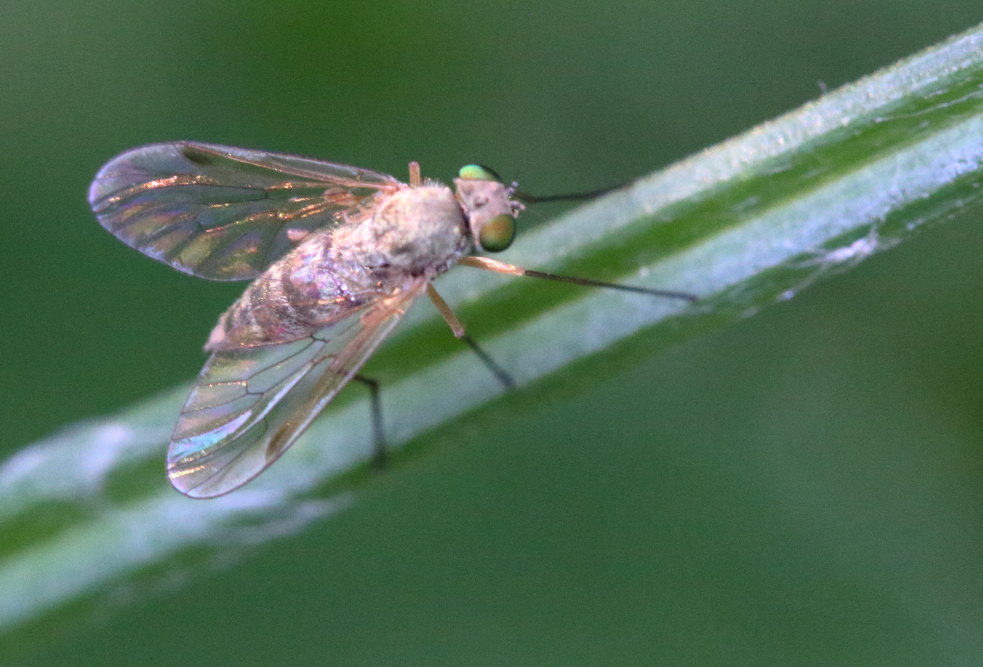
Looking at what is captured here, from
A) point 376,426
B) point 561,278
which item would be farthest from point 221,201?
point 561,278

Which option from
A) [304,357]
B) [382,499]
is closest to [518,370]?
[304,357]

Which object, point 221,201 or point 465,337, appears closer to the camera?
point 465,337

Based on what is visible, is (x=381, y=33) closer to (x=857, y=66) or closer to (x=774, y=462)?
(x=857, y=66)

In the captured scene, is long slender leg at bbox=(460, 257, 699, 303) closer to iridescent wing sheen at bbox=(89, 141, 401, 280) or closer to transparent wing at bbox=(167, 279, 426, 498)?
transparent wing at bbox=(167, 279, 426, 498)

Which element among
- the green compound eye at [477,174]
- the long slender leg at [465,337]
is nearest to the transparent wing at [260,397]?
the long slender leg at [465,337]

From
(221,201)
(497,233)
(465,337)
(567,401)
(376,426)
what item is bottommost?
(567,401)

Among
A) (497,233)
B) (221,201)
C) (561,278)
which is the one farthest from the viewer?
(221,201)

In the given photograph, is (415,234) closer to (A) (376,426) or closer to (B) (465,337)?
(B) (465,337)
